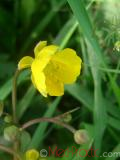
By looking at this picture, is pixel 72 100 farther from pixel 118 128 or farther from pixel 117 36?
pixel 117 36

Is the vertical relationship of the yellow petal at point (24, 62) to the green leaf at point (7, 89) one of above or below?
above

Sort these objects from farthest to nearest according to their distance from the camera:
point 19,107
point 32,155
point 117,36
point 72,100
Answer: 1. point 72,100
2. point 19,107
3. point 117,36
4. point 32,155

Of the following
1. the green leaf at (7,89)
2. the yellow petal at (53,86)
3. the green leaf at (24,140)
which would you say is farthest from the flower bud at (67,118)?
the green leaf at (7,89)

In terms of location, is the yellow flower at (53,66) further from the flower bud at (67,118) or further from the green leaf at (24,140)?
the green leaf at (24,140)

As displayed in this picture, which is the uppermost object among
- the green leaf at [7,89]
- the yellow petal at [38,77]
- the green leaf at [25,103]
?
the yellow petal at [38,77]

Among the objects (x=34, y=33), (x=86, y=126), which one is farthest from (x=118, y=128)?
Result: (x=34, y=33)

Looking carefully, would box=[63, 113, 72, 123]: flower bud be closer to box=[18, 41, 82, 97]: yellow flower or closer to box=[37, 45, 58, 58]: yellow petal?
box=[18, 41, 82, 97]: yellow flower

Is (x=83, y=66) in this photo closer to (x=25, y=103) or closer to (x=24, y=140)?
(x=25, y=103)
